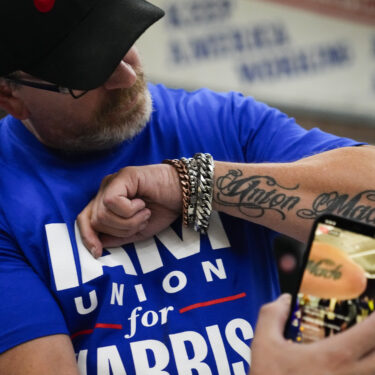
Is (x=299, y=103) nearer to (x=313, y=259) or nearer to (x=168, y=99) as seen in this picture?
(x=168, y=99)

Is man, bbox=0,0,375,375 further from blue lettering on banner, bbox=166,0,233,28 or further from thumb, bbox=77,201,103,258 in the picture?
blue lettering on banner, bbox=166,0,233,28

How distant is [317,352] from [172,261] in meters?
0.55

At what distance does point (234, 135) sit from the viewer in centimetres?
134

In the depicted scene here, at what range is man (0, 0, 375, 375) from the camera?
112 cm

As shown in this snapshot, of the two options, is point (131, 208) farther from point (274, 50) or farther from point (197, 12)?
point (274, 50)

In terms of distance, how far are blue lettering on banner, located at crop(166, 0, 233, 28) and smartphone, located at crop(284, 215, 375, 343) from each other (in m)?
2.64

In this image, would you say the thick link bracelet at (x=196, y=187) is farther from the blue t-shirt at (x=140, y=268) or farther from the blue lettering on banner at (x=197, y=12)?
the blue lettering on banner at (x=197, y=12)

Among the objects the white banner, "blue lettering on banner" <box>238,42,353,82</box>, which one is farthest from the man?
"blue lettering on banner" <box>238,42,353,82</box>

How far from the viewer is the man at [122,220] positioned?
112 cm

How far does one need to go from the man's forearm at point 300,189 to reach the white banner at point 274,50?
2115 millimetres

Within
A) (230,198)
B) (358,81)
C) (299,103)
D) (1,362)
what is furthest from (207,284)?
(358,81)

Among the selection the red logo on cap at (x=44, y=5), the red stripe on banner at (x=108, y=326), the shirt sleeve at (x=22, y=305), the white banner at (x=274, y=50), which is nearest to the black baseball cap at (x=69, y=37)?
the red logo on cap at (x=44, y=5)

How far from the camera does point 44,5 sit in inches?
46.3

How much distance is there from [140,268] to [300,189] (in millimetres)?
377
